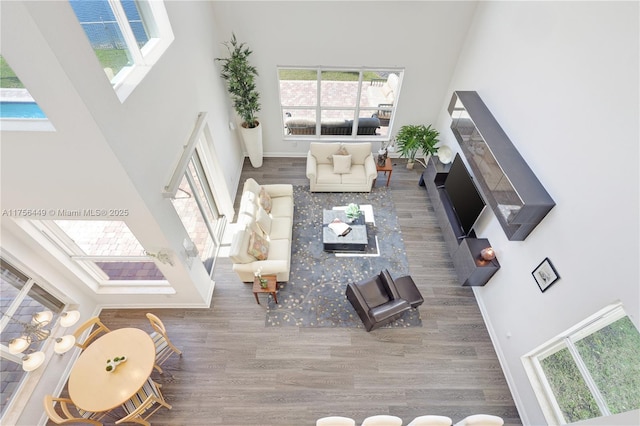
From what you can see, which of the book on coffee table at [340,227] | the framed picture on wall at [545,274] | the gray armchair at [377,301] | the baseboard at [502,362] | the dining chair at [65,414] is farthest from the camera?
the book on coffee table at [340,227]

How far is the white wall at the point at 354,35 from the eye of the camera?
5742 millimetres

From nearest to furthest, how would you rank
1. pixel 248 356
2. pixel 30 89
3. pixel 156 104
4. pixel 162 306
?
pixel 30 89 → pixel 156 104 → pixel 248 356 → pixel 162 306

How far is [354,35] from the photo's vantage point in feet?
20.0

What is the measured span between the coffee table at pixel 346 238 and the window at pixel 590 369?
3045 mm

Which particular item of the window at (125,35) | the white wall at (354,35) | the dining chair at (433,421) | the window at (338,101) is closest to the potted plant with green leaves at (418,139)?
the window at (338,101)

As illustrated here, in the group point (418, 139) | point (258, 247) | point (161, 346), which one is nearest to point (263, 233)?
point (258, 247)

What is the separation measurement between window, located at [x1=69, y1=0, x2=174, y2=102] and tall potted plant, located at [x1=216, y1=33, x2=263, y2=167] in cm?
200

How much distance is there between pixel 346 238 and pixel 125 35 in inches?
173

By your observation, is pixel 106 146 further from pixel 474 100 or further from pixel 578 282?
pixel 474 100

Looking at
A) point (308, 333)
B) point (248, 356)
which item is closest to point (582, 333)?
point (308, 333)

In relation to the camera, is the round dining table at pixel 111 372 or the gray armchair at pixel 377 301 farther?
the gray armchair at pixel 377 301

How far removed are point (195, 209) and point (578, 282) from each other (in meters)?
5.41

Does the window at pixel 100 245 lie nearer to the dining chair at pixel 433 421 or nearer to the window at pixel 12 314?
the window at pixel 12 314

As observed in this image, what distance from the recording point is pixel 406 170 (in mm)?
7781
